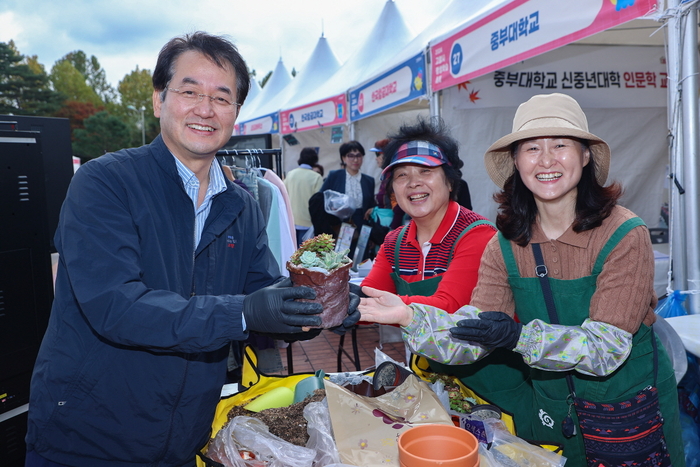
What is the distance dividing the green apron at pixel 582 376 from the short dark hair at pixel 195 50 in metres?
1.30

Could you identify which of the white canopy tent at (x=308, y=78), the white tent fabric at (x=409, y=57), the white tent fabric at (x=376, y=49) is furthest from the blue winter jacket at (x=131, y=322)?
the white canopy tent at (x=308, y=78)

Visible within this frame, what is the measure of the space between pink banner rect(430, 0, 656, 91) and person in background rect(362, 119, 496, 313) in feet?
4.98

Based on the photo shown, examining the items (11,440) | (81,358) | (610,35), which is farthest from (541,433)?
(610,35)

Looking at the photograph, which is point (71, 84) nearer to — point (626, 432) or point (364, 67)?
point (364, 67)

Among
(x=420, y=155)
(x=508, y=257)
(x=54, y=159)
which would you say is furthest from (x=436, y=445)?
(x=54, y=159)

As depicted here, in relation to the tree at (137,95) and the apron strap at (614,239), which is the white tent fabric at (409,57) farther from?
the tree at (137,95)

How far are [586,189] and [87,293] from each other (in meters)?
1.74

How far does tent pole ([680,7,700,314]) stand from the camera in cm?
287

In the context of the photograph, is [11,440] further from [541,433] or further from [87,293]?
[541,433]

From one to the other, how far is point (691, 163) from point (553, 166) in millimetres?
1558

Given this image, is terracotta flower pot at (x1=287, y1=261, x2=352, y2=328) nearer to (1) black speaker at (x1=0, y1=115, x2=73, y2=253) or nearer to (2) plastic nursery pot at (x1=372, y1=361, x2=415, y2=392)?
(2) plastic nursery pot at (x1=372, y1=361, x2=415, y2=392)

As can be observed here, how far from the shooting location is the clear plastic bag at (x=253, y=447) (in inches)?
62.4

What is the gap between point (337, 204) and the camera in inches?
286

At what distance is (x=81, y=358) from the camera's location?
1542 millimetres
